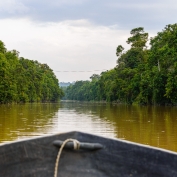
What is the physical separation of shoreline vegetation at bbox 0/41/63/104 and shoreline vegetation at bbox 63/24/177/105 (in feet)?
50.0

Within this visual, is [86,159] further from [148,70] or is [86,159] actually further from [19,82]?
[19,82]

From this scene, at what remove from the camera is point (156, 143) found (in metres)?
10.7

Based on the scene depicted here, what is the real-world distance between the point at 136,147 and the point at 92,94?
401ft

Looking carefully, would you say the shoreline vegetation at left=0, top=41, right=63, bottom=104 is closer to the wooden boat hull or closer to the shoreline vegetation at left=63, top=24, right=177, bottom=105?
the shoreline vegetation at left=63, top=24, right=177, bottom=105

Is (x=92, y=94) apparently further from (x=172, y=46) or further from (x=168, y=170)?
(x=168, y=170)

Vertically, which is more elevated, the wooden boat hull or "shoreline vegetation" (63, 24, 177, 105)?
"shoreline vegetation" (63, 24, 177, 105)

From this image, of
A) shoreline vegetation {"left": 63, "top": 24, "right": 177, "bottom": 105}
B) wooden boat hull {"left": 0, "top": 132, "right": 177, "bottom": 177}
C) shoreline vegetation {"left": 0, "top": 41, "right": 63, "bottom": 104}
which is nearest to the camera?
wooden boat hull {"left": 0, "top": 132, "right": 177, "bottom": 177}

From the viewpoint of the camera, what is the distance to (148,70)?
49531 mm

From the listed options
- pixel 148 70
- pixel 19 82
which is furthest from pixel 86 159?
pixel 19 82

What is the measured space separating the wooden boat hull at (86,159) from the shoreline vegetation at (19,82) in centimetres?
5061

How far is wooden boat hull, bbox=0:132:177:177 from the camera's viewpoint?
3309 millimetres

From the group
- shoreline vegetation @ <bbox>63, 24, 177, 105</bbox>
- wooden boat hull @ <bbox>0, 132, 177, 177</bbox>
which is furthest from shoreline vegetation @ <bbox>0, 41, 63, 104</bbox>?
wooden boat hull @ <bbox>0, 132, 177, 177</bbox>

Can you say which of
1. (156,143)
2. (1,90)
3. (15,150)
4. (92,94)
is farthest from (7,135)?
(92,94)

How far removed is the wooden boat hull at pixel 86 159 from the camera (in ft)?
10.9
